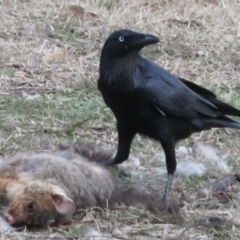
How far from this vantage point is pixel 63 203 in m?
3.55

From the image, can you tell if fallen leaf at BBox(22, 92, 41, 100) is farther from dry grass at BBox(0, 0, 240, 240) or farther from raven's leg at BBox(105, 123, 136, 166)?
raven's leg at BBox(105, 123, 136, 166)

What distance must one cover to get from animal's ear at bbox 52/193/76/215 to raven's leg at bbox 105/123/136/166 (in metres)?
0.80

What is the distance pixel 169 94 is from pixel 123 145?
44 centimetres

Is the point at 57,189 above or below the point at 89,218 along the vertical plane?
above

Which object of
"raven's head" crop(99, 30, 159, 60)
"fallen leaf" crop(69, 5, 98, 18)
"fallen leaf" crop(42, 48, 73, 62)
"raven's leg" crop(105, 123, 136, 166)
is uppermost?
"raven's head" crop(99, 30, 159, 60)

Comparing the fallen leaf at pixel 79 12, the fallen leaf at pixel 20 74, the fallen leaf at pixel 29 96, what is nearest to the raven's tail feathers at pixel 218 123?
the fallen leaf at pixel 29 96

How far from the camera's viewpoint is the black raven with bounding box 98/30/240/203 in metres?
4.00

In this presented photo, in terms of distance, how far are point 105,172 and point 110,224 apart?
0.44m

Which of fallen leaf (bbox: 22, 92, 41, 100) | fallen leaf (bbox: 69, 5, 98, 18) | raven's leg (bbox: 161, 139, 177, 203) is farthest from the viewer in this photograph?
fallen leaf (bbox: 69, 5, 98, 18)

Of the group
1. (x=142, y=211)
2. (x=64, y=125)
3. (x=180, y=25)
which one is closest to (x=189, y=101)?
(x=142, y=211)

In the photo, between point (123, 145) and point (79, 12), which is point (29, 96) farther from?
point (79, 12)

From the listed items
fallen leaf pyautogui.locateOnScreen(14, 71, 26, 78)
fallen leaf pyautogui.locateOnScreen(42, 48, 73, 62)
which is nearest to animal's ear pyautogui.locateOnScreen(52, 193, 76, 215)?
fallen leaf pyautogui.locateOnScreen(14, 71, 26, 78)

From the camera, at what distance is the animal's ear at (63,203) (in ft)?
11.6

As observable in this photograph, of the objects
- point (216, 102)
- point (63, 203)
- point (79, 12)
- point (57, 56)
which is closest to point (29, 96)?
point (57, 56)
